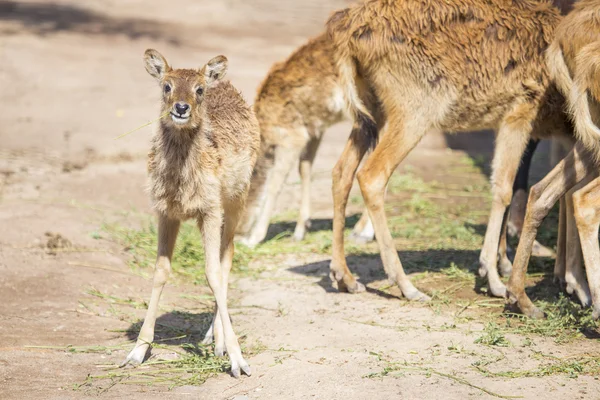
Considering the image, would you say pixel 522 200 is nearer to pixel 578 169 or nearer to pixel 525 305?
pixel 578 169

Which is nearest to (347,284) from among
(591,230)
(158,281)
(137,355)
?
(158,281)

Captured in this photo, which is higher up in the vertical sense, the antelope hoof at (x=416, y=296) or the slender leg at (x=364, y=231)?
the slender leg at (x=364, y=231)

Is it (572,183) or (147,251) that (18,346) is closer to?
(147,251)

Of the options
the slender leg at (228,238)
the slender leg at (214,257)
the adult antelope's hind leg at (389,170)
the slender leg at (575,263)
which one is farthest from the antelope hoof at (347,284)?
the slender leg at (575,263)

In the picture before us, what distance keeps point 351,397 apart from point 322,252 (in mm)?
3558

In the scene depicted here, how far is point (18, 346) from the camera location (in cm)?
541

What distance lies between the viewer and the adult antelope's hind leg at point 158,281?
17.4 feet

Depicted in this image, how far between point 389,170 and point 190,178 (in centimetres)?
188

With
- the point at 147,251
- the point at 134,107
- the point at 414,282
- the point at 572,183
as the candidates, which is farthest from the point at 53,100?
the point at 572,183

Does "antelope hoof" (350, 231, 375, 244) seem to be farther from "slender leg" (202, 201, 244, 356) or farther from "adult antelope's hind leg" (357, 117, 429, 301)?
"slender leg" (202, 201, 244, 356)

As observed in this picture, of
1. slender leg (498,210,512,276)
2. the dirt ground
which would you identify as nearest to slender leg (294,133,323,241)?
the dirt ground

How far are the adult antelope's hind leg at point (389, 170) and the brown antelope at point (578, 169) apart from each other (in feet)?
2.90

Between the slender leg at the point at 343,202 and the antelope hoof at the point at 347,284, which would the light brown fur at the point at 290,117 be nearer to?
the slender leg at the point at 343,202

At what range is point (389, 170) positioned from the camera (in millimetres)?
6605
